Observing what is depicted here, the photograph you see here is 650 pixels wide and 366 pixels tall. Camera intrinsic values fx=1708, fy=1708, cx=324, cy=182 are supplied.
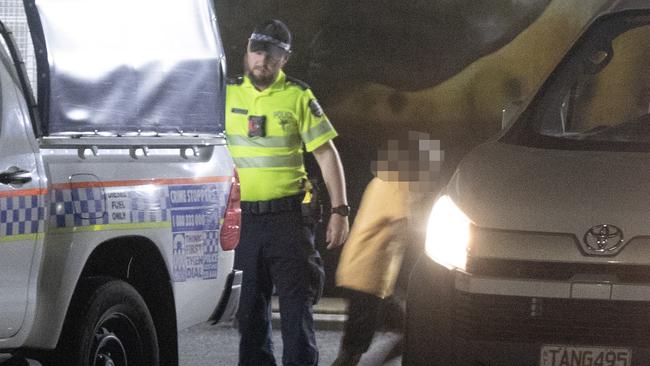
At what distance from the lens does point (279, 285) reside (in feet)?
28.8

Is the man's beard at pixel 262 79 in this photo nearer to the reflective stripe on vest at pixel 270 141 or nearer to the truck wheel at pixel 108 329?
the reflective stripe on vest at pixel 270 141

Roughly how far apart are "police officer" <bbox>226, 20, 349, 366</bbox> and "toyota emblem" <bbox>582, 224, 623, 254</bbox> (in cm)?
288

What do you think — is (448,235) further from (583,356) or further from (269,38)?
(269,38)

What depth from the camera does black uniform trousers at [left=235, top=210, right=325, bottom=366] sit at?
8.74m

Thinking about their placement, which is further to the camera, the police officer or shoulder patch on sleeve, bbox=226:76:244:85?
shoulder patch on sleeve, bbox=226:76:244:85

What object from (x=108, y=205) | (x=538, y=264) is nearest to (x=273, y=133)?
(x=108, y=205)

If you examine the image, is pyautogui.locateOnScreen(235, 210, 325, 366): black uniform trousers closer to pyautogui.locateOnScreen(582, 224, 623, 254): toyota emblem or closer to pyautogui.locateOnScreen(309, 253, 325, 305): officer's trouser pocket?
pyautogui.locateOnScreen(309, 253, 325, 305): officer's trouser pocket

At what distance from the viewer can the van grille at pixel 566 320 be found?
238 inches

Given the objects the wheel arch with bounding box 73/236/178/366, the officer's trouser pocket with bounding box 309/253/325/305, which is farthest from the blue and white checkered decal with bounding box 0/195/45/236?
the officer's trouser pocket with bounding box 309/253/325/305

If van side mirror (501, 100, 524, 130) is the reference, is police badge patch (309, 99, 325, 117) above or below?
below

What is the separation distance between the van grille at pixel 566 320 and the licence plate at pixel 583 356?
24 mm

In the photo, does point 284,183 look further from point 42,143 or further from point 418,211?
point 42,143

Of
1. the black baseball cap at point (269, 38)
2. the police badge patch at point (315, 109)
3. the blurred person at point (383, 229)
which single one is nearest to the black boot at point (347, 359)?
the blurred person at point (383, 229)

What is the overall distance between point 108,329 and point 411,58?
218 inches
